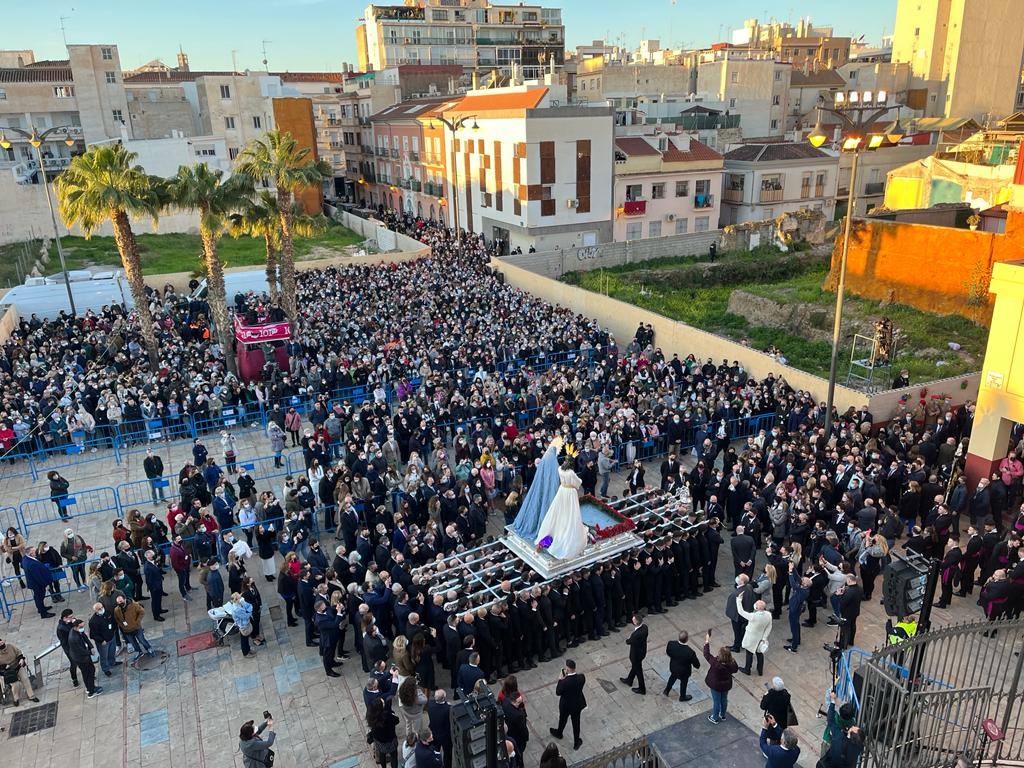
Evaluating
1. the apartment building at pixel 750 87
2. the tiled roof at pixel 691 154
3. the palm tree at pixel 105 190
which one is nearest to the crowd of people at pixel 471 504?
the palm tree at pixel 105 190

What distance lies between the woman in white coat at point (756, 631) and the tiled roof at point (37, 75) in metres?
62.8

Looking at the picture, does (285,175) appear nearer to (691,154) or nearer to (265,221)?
(265,221)

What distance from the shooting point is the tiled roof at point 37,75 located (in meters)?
53.8

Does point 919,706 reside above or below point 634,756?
above

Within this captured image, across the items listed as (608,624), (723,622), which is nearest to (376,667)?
(608,624)

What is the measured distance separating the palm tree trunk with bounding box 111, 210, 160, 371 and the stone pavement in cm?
1235

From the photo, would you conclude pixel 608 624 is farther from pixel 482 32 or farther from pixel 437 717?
pixel 482 32

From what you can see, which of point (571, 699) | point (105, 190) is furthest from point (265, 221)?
point (571, 699)

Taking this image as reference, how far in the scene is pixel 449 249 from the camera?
37.7 metres

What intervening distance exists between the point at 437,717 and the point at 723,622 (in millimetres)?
5350

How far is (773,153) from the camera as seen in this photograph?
43.0m

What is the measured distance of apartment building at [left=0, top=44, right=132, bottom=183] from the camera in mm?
52812

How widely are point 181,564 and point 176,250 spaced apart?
35.5m

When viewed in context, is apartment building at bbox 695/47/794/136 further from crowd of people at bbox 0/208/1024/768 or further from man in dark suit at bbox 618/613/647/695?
man in dark suit at bbox 618/613/647/695
